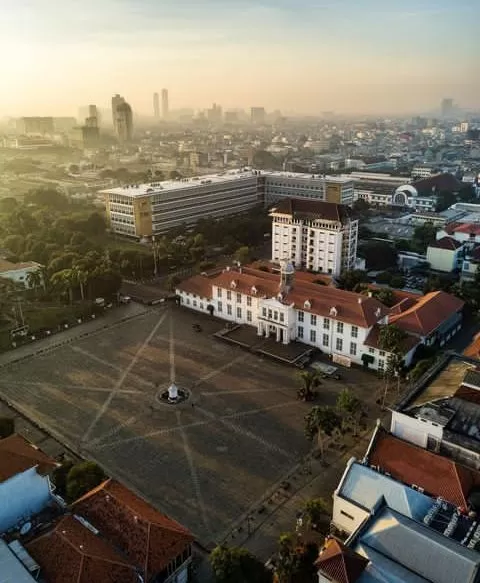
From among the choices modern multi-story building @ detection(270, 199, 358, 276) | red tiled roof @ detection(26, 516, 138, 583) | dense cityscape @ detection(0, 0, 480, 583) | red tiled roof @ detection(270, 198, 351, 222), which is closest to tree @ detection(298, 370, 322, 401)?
dense cityscape @ detection(0, 0, 480, 583)

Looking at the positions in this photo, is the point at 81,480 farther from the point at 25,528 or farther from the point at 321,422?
the point at 321,422

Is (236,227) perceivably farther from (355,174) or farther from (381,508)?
(355,174)

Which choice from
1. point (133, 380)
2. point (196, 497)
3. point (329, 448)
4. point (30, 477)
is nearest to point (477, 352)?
point (329, 448)

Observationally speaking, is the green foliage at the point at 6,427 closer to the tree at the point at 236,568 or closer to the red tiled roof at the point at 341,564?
the tree at the point at 236,568

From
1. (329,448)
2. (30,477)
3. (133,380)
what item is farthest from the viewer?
(133,380)

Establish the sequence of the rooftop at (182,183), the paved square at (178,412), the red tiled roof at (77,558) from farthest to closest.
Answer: the rooftop at (182,183)
the paved square at (178,412)
the red tiled roof at (77,558)

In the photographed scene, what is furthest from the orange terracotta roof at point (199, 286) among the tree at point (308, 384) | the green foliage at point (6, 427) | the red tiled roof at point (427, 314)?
the green foliage at point (6, 427)

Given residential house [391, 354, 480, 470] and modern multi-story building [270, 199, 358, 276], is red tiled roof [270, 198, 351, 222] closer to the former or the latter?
modern multi-story building [270, 199, 358, 276]
